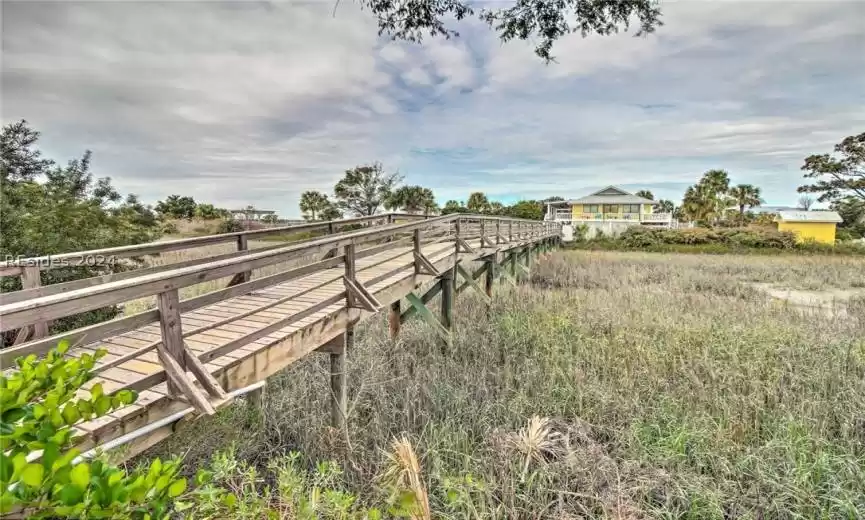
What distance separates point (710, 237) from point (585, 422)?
2999cm

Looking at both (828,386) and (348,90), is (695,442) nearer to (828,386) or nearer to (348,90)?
(828,386)

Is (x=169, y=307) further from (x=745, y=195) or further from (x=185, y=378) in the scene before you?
(x=745, y=195)

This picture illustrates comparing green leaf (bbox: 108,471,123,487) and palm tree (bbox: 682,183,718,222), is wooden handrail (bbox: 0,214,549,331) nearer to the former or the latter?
green leaf (bbox: 108,471,123,487)

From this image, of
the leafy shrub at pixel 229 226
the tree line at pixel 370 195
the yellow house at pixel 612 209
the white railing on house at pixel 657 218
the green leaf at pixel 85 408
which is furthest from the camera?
the tree line at pixel 370 195

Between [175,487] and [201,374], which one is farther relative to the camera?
[201,374]

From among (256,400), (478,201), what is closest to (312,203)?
(478,201)

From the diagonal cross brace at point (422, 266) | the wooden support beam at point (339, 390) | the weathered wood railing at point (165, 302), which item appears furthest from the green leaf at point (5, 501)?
the diagonal cross brace at point (422, 266)

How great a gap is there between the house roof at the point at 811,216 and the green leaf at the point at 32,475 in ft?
138

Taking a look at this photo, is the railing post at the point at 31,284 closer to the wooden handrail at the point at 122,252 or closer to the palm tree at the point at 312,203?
the wooden handrail at the point at 122,252

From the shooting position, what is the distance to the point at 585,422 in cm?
432

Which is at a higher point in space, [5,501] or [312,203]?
[312,203]

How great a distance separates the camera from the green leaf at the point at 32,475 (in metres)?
0.69

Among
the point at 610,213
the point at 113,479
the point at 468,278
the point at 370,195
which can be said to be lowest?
the point at 468,278

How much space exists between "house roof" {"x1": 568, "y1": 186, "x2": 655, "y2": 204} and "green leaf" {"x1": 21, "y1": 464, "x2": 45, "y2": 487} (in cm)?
4354
